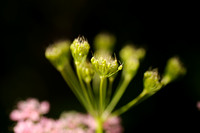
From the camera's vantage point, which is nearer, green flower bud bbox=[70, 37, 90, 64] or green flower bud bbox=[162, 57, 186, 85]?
green flower bud bbox=[70, 37, 90, 64]

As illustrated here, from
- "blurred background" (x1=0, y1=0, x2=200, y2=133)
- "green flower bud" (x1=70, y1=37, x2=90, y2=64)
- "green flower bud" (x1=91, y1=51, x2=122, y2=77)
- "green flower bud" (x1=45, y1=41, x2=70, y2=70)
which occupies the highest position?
"blurred background" (x1=0, y1=0, x2=200, y2=133)

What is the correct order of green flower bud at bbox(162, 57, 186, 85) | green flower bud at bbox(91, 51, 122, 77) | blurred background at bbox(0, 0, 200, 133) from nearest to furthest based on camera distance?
1. green flower bud at bbox(91, 51, 122, 77)
2. green flower bud at bbox(162, 57, 186, 85)
3. blurred background at bbox(0, 0, 200, 133)

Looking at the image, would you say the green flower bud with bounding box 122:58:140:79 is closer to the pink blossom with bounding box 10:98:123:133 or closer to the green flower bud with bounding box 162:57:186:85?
the green flower bud with bounding box 162:57:186:85

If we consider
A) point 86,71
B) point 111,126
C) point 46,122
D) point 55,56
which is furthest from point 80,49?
point 111,126

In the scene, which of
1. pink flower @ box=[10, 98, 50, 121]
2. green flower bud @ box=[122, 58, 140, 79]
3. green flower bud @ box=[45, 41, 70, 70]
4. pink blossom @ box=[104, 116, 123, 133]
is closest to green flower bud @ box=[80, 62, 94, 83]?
green flower bud @ box=[45, 41, 70, 70]

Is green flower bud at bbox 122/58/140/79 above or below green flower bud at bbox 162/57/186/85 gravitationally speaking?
above

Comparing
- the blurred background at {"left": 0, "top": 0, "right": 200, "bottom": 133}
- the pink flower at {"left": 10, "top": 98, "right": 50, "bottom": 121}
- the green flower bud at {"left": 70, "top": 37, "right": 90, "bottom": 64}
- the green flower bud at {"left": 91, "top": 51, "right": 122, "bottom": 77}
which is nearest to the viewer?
the green flower bud at {"left": 91, "top": 51, "right": 122, "bottom": 77}

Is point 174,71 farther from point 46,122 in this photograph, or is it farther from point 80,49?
point 46,122

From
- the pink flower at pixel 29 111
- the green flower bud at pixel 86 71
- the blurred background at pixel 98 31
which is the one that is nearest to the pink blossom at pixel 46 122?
the pink flower at pixel 29 111
